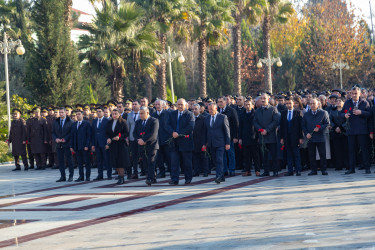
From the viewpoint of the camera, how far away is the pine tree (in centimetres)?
3011

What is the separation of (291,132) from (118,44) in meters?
15.7

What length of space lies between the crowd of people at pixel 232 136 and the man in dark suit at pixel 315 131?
24 mm

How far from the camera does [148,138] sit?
46.6ft

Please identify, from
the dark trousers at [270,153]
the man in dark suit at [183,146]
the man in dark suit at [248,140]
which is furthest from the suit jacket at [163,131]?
the dark trousers at [270,153]

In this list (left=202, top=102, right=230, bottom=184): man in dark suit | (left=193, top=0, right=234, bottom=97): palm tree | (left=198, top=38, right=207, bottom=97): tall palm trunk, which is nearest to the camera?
(left=202, top=102, right=230, bottom=184): man in dark suit

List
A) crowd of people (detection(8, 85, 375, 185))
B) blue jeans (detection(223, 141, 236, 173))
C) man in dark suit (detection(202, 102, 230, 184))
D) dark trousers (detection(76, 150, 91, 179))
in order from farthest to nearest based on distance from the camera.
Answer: dark trousers (detection(76, 150, 91, 179))
blue jeans (detection(223, 141, 236, 173))
crowd of people (detection(8, 85, 375, 185))
man in dark suit (detection(202, 102, 230, 184))

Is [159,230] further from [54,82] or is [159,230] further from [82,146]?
[54,82]

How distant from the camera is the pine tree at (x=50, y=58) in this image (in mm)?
30109

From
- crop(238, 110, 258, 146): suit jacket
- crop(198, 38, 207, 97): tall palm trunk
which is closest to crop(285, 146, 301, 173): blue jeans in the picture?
crop(238, 110, 258, 146): suit jacket

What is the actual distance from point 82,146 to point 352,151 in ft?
24.0

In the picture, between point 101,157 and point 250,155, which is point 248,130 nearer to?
point 250,155

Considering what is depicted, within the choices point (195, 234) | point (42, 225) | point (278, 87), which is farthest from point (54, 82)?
point (278, 87)

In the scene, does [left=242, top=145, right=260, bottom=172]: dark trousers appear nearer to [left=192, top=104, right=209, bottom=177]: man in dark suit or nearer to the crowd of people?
the crowd of people

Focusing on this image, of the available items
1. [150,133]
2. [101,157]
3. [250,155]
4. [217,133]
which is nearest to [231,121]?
[250,155]
